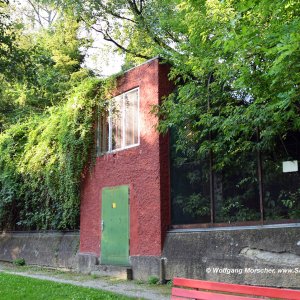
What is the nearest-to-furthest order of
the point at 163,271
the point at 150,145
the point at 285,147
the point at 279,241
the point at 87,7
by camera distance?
the point at 279,241, the point at 285,147, the point at 163,271, the point at 150,145, the point at 87,7

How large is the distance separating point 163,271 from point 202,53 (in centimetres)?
501

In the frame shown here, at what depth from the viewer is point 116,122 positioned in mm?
13133

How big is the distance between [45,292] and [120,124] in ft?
18.1

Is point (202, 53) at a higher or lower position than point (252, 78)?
higher

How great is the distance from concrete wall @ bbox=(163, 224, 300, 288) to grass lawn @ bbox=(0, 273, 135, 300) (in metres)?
2.11

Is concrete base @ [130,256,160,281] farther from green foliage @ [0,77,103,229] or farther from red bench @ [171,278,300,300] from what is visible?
red bench @ [171,278,300,300]

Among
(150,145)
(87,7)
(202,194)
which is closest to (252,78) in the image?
(202,194)

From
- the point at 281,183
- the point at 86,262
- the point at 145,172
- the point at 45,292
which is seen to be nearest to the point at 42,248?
the point at 86,262

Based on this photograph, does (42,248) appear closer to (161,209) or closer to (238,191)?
(161,209)

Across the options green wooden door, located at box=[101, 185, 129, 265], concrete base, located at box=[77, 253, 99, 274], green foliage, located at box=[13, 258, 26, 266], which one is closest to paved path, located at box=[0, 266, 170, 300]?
green wooden door, located at box=[101, 185, 129, 265]

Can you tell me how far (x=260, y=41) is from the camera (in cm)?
645

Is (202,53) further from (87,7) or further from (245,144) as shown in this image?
(87,7)

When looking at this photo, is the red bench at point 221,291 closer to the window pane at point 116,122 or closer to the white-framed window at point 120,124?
the white-framed window at point 120,124

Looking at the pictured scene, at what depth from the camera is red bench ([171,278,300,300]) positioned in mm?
4336
